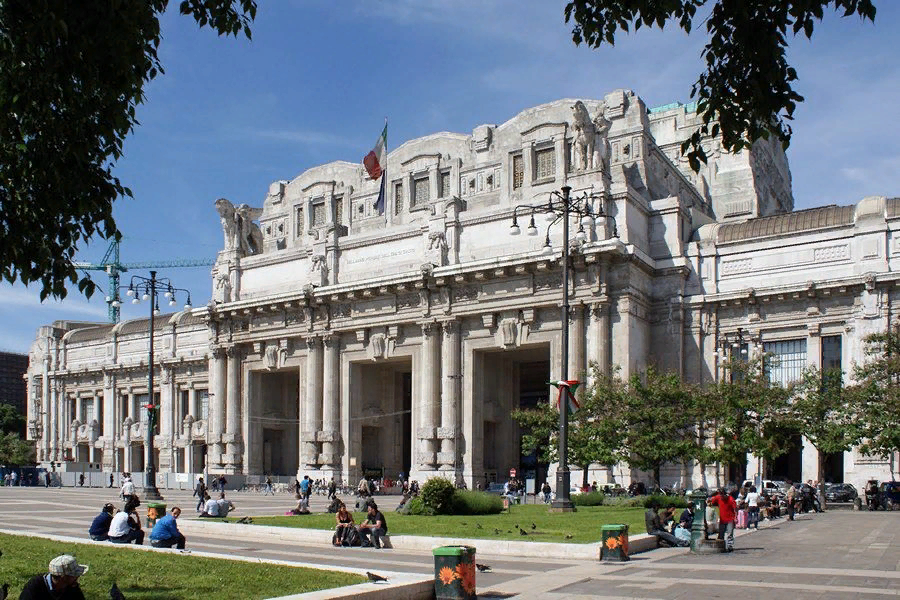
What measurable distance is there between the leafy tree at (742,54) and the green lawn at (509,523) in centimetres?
1427

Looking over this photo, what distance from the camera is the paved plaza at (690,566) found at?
621 inches

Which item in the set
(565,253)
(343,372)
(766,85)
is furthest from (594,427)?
(766,85)

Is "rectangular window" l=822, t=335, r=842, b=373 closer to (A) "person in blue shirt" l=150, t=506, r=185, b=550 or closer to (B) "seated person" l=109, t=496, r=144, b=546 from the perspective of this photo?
(A) "person in blue shirt" l=150, t=506, r=185, b=550

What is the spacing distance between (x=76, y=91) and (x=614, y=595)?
10.6 meters

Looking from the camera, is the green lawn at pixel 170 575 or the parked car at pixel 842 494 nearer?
the green lawn at pixel 170 575

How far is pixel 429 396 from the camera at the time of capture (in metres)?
55.8

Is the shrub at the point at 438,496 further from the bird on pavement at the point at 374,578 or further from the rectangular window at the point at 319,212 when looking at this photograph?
the rectangular window at the point at 319,212

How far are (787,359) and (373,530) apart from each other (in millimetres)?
32708

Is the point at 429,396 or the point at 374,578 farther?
the point at 429,396

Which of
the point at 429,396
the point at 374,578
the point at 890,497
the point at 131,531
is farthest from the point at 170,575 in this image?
the point at 429,396

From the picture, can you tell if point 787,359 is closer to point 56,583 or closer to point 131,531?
point 131,531

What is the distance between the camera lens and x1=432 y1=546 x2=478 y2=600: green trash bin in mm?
14742

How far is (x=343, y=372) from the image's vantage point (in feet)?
199

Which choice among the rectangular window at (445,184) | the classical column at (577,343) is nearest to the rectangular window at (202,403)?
the rectangular window at (445,184)
